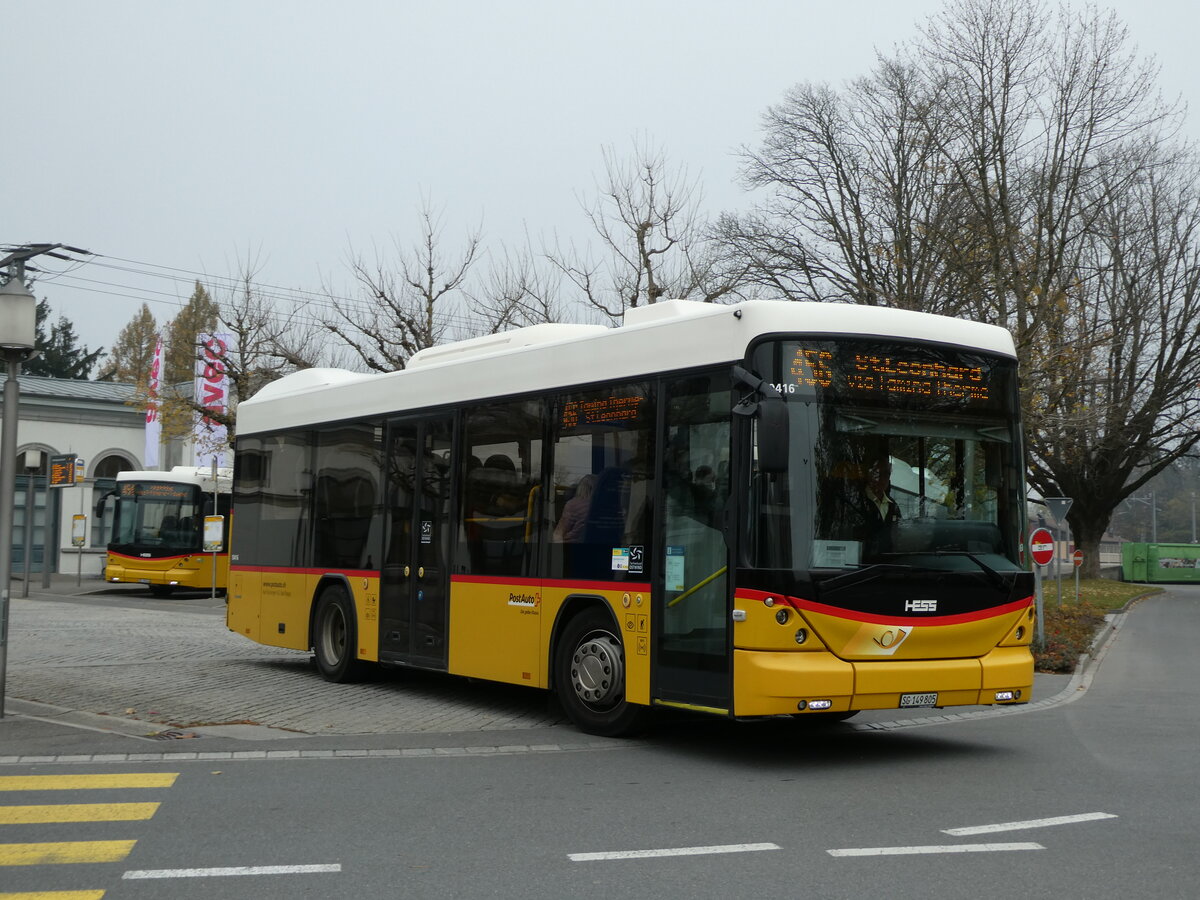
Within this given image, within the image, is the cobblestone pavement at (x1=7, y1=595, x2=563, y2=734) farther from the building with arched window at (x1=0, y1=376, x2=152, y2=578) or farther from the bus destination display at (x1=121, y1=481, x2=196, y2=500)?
the building with arched window at (x1=0, y1=376, x2=152, y2=578)

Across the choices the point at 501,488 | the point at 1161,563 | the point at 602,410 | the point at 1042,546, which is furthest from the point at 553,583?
the point at 1161,563

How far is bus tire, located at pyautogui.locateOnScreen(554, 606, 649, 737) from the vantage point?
1021cm

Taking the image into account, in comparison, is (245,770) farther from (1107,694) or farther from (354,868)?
(1107,694)

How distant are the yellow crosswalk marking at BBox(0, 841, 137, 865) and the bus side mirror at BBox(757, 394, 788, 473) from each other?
434 cm

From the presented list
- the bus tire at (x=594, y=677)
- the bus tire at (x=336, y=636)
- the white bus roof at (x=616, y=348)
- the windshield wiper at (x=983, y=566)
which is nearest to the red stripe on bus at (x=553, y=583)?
the bus tire at (x=594, y=677)

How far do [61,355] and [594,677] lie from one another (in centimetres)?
7894

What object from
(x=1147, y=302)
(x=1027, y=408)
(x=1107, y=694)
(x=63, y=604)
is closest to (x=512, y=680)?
(x=1107, y=694)

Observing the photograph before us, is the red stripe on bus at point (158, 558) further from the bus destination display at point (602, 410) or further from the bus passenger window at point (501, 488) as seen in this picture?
the bus destination display at point (602, 410)

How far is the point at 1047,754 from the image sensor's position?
10.0 m

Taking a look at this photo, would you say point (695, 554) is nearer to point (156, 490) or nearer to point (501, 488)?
point (501, 488)

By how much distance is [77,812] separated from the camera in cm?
743

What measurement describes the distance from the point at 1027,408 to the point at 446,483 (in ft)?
45.8

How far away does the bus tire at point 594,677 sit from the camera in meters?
10.2

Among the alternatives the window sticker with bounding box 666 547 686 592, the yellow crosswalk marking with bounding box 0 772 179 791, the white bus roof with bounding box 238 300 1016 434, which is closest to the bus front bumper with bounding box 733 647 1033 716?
the window sticker with bounding box 666 547 686 592
